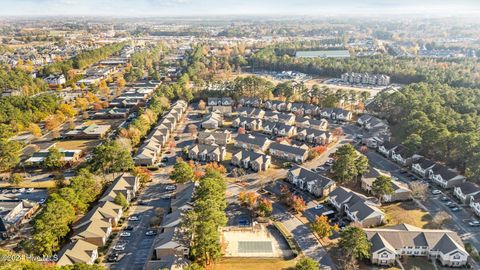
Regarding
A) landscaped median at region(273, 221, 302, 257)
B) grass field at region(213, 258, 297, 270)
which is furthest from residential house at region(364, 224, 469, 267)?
grass field at region(213, 258, 297, 270)

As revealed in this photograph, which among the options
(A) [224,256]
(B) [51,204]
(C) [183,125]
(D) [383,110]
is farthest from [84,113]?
(D) [383,110]

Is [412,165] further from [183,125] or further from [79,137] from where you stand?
[79,137]

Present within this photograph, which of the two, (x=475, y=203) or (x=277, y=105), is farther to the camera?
(x=277, y=105)

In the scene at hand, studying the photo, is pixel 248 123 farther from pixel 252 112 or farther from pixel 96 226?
pixel 96 226

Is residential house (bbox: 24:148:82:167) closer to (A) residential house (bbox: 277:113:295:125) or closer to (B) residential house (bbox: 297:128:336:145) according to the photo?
(A) residential house (bbox: 277:113:295:125)

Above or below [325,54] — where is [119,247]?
below

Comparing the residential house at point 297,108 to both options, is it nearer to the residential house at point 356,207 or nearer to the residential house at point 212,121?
the residential house at point 212,121

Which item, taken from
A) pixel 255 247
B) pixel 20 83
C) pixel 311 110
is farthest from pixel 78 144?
pixel 311 110
